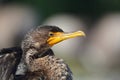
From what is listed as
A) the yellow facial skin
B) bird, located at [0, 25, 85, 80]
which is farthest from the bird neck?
the yellow facial skin

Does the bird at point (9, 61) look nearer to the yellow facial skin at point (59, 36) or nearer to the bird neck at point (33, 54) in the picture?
the bird neck at point (33, 54)

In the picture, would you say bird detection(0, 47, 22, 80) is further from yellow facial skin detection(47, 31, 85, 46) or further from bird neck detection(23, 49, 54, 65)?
yellow facial skin detection(47, 31, 85, 46)

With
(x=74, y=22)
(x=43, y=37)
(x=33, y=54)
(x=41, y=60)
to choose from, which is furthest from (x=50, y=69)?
(x=74, y=22)

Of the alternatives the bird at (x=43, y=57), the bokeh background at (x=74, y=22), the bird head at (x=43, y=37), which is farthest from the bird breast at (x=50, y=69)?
the bokeh background at (x=74, y=22)

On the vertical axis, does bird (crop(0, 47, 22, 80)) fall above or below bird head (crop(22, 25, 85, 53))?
below

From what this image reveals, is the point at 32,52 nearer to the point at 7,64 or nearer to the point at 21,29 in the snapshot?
the point at 7,64

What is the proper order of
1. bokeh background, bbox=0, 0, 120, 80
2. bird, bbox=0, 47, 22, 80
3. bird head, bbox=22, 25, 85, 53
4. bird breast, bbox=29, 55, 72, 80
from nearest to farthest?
1. bird breast, bbox=29, 55, 72, 80
2. bird, bbox=0, 47, 22, 80
3. bird head, bbox=22, 25, 85, 53
4. bokeh background, bbox=0, 0, 120, 80
